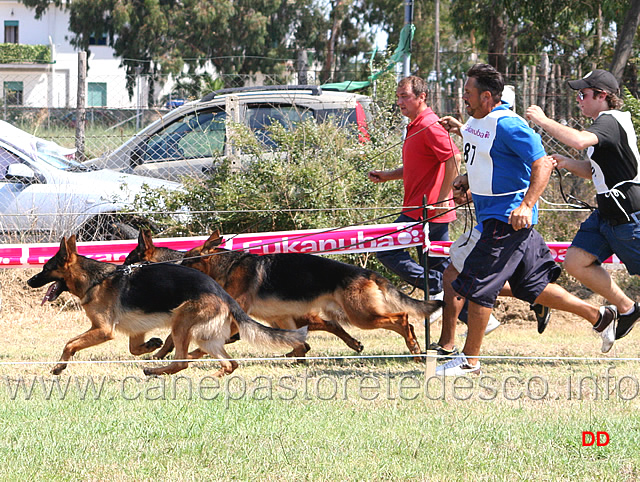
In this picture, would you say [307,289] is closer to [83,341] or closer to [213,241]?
[213,241]

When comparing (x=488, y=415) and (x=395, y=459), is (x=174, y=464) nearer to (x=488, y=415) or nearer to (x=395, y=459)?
(x=395, y=459)

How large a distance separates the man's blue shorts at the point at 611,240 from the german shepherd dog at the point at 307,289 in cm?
131

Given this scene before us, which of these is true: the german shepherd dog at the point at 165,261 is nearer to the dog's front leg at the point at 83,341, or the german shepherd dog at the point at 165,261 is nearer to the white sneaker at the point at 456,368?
the dog's front leg at the point at 83,341

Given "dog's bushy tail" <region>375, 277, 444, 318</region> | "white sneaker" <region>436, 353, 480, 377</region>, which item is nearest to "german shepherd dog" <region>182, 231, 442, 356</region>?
"dog's bushy tail" <region>375, 277, 444, 318</region>

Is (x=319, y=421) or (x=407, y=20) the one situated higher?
(x=407, y=20)

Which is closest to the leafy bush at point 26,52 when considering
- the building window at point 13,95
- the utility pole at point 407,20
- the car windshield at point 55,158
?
the building window at point 13,95

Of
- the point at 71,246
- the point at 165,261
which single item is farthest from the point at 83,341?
the point at 165,261

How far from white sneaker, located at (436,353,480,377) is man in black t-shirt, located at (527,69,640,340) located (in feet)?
3.55

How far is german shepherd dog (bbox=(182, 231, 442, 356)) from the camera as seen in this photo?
6309mm

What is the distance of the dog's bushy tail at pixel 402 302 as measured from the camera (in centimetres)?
616

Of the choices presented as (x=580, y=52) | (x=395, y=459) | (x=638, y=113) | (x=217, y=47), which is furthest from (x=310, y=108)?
(x=217, y=47)

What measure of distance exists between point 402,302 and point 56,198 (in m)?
4.22

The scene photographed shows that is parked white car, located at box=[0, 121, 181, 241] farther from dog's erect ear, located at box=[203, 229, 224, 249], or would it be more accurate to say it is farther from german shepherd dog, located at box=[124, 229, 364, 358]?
dog's erect ear, located at box=[203, 229, 224, 249]

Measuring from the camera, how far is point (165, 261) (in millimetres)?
6531
